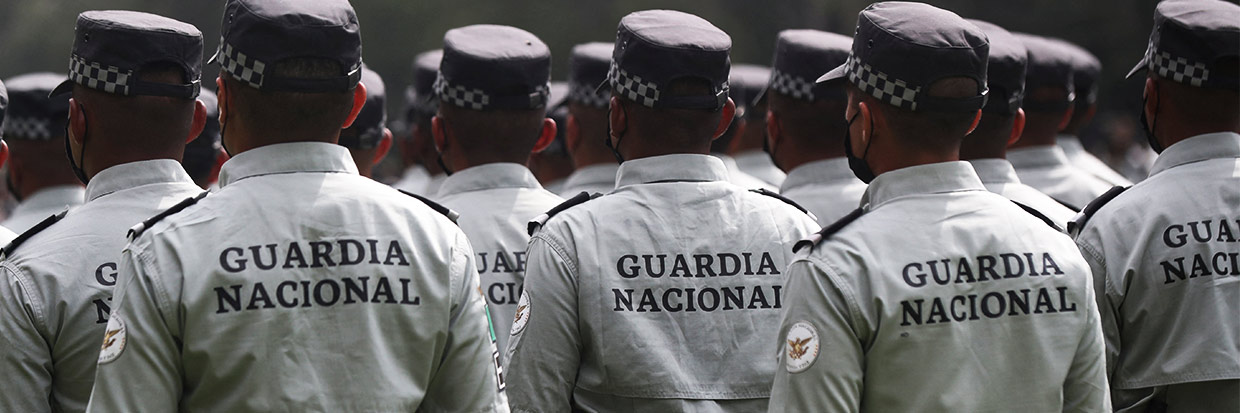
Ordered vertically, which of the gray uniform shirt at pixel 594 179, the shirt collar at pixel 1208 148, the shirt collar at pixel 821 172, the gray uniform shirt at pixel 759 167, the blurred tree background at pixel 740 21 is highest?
the shirt collar at pixel 1208 148

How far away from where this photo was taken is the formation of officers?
9.83 ft

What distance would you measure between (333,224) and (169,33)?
969mm

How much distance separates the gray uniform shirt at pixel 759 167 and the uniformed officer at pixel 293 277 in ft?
17.5

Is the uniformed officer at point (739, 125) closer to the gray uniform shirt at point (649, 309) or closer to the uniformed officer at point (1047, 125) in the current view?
the gray uniform shirt at point (649, 309)

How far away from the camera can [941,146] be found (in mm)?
3297

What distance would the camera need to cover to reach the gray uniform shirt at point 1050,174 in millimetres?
6367

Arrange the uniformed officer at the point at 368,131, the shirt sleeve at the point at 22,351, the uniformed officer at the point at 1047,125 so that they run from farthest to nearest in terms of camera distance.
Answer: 1. the uniformed officer at the point at 1047,125
2. the uniformed officer at the point at 368,131
3. the shirt sleeve at the point at 22,351

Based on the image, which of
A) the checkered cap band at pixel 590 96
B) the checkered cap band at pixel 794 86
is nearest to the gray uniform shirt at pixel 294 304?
the checkered cap band at pixel 794 86

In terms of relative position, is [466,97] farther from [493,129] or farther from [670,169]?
[670,169]

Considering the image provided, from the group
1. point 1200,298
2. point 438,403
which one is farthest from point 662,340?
point 1200,298

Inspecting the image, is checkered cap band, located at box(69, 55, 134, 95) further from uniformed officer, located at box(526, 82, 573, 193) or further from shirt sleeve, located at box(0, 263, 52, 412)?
uniformed officer, located at box(526, 82, 573, 193)

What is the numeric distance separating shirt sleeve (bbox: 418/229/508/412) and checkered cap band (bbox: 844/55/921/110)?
1020mm

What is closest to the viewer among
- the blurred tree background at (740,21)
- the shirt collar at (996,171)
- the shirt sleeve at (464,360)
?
the shirt sleeve at (464,360)

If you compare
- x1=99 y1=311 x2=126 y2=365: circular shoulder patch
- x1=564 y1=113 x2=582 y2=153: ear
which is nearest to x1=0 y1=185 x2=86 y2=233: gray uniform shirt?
x1=564 y1=113 x2=582 y2=153: ear
